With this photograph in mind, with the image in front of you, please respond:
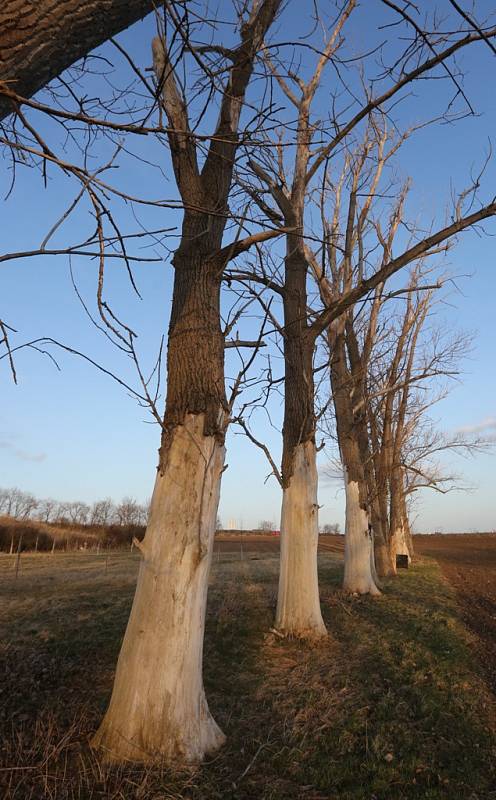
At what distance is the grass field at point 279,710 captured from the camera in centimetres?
322

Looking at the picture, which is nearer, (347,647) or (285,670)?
(285,670)

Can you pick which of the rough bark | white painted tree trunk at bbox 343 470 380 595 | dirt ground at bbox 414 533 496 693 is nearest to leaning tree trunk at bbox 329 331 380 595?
white painted tree trunk at bbox 343 470 380 595

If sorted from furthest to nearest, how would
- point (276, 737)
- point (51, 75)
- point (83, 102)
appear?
point (276, 737) → point (83, 102) → point (51, 75)

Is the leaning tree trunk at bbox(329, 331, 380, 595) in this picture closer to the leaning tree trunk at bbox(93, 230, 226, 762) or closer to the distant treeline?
the leaning tree trunk at bbox(93, 230, 226, 762)

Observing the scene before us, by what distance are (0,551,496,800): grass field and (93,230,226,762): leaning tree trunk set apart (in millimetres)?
237

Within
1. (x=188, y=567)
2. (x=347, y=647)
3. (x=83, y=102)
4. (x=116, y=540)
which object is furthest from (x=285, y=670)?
(x=116, y=540)

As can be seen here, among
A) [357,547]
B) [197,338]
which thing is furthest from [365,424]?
[197,338]

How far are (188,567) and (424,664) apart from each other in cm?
403

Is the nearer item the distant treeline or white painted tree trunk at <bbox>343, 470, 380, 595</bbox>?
white painted tree trunk at <bbox>343, 470, 380, 595</bbox>

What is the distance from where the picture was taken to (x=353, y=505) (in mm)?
11633

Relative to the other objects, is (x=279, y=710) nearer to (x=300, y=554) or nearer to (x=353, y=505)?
(x=300, y=554)

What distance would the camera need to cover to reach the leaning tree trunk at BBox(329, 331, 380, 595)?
448 inches

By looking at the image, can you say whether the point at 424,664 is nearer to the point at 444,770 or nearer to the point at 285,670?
the point at 285,670

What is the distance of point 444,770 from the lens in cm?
366
